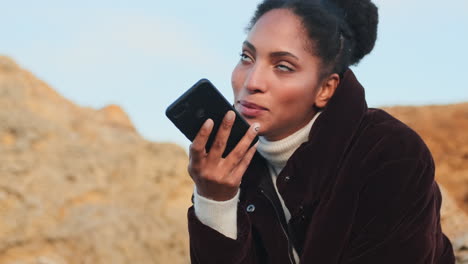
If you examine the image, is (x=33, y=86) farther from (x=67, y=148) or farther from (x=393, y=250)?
(x=393, y=250)

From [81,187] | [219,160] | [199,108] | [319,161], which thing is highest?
[199,108]

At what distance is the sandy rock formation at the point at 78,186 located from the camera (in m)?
5.39

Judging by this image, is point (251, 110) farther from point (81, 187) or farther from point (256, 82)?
point (81, 187)

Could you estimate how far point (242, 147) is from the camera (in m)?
2.77

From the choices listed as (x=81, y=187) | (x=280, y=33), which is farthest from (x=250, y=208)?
(x=81, y=187)

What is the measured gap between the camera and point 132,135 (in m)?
6.29

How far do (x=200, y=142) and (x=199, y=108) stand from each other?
13 centimetres

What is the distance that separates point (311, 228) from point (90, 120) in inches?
135

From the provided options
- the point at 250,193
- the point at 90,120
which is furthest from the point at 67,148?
the point at 250,193

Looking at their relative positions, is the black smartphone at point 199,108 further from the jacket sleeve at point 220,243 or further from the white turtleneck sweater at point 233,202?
the jacket sleeve at point 220,243

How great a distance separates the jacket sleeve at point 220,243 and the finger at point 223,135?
40cm

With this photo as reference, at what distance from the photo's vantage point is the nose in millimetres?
2891

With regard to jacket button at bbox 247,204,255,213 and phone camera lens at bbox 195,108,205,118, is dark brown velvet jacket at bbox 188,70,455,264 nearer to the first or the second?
jacket button at bbox 247,204,255,213

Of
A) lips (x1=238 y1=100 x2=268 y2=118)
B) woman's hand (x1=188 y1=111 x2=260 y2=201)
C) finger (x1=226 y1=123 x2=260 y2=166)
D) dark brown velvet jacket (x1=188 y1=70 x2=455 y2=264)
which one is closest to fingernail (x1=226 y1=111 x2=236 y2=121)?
woman's hand (x1=188 y1=111 x2=260 y2=201)
